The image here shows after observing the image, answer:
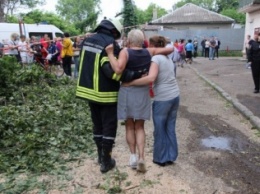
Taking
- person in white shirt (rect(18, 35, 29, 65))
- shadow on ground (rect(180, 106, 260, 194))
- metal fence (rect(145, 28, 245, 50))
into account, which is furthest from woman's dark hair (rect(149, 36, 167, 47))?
metal fence (rect(145, 28, 245, 50))

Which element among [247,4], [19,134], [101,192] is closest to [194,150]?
[101,192]

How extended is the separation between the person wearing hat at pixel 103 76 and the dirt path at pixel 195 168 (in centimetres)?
50

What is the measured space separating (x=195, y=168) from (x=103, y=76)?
1760 millimetres

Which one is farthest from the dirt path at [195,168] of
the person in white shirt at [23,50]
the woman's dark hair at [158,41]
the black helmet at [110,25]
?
the person in white shirt at [23,50]

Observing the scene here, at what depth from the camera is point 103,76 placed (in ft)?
12.7

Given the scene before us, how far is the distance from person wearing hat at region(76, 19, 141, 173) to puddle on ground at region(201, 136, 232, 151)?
6.74ft

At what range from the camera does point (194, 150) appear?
5.17 m

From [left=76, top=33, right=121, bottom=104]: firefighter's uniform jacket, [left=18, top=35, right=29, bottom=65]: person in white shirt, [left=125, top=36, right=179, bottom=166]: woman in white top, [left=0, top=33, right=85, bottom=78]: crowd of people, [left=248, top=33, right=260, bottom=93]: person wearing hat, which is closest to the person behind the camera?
[left=76, top=33, right=121, bottom=104]: firefighter's uniform jacket

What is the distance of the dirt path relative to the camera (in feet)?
12.7

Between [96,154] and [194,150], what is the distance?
4.96 feet

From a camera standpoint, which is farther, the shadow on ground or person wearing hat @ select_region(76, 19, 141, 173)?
the shadow on ground

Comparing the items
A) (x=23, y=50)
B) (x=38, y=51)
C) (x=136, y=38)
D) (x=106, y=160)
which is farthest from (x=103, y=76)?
(x=23, y=50)

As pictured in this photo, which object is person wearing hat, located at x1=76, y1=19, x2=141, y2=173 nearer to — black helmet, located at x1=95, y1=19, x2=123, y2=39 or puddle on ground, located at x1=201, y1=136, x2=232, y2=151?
black helmet, located at x1=95, y1=19, x2=123, y2=39

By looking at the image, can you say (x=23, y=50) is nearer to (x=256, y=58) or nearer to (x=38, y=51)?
(x=38, y=51)
